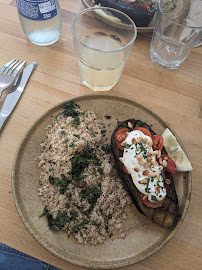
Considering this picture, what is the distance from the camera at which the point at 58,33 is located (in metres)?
1.64

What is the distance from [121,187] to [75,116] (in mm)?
448

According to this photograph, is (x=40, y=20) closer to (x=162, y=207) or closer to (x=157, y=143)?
(x=157, y=143)

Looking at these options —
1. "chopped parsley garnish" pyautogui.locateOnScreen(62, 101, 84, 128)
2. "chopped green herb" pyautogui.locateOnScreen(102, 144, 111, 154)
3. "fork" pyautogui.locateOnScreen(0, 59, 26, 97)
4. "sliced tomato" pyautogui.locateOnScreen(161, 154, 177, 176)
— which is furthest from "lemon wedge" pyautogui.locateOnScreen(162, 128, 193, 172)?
"fork" pyautogui.locateOnScreen(0, 59, 26, 97)

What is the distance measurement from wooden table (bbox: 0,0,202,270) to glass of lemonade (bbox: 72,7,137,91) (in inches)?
4.1

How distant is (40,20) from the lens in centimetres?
143

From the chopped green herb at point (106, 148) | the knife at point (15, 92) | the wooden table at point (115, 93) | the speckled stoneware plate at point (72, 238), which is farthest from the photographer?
the knife at point (15, 92)

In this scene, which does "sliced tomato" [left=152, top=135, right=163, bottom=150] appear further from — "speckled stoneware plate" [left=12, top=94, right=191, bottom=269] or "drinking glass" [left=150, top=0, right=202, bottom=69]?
"drinking glass" [left=150, top=0, right=202, bottom=69]

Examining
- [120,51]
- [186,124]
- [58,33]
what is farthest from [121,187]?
[58,33]

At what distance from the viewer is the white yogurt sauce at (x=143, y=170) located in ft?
3.37

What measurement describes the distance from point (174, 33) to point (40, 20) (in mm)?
851

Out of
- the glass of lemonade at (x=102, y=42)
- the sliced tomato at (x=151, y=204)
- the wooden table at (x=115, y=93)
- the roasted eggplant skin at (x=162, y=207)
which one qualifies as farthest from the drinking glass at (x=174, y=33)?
the sliced tomato at (x=151, y=204)

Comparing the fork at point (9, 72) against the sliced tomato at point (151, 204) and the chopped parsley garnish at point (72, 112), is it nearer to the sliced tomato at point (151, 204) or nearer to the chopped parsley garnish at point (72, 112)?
the chopped parsley garnish at point (72, 112)

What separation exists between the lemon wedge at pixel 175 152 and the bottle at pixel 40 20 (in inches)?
38.8

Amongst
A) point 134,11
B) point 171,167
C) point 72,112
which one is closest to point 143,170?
point 171,167
